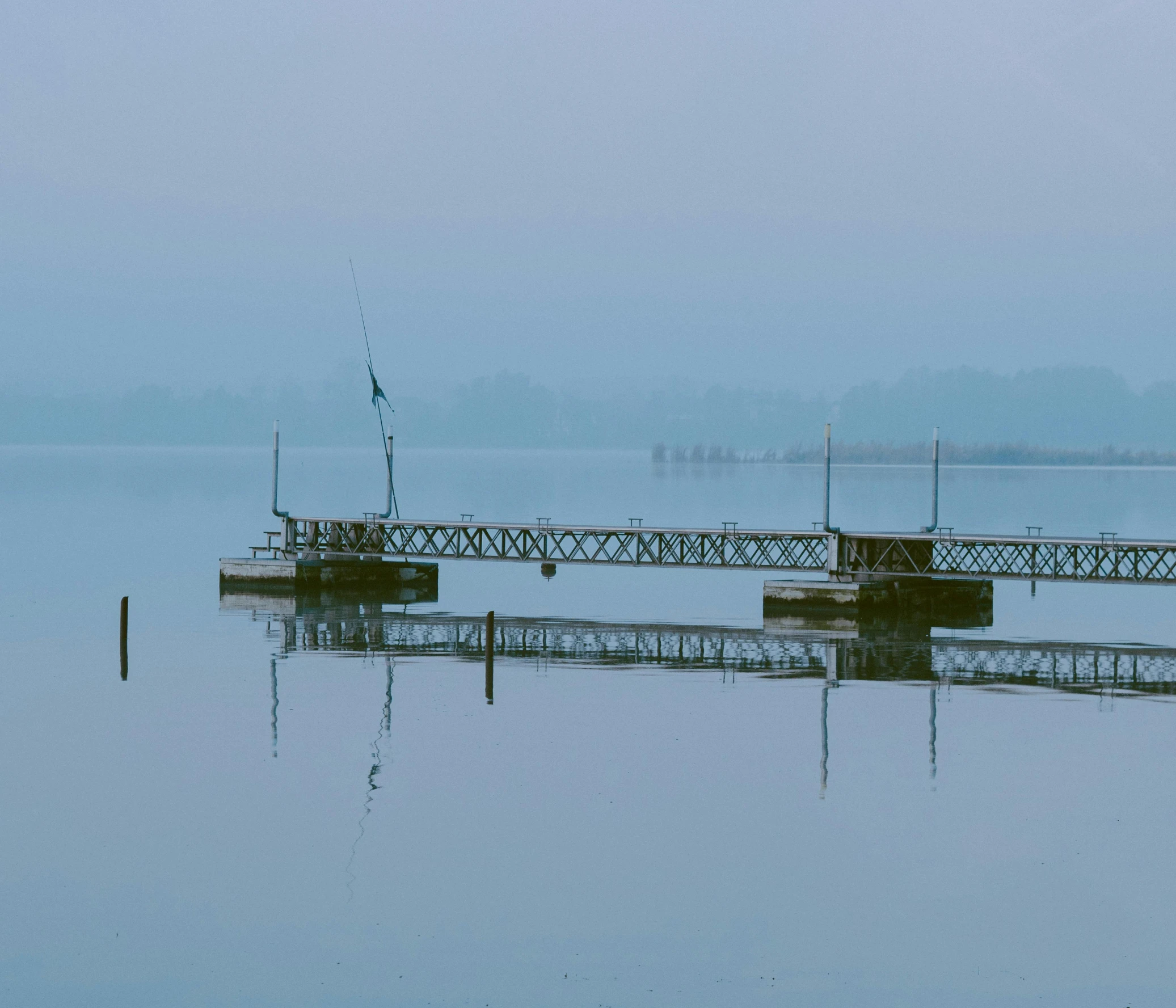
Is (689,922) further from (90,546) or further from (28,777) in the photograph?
(90,546)

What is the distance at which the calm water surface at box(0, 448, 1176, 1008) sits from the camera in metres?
23.2

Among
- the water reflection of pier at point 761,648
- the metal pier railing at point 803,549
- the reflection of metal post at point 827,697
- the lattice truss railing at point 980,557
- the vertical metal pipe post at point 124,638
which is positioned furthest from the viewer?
the metal pier railing at point 803,549

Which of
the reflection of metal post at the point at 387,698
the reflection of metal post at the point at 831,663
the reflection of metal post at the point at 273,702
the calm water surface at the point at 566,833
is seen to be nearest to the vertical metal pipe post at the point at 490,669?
the calm water surface at the point at 566,833

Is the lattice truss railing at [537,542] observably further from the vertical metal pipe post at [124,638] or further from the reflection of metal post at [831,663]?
the vertical metal pipe post at [124,638]

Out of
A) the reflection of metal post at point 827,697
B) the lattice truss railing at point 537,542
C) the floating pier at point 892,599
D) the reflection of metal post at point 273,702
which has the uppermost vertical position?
Result: the lattice truss railing at point 537,542

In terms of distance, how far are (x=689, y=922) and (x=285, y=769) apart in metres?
A: 13.2

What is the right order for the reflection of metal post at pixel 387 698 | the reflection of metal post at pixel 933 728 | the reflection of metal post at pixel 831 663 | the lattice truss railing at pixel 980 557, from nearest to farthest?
1. the reflection of metal post at pixel 933 728
2. the reflection of metal post at pixel 387 698
3. the reflection of metal post at pixel 831 663
4. the lattice truss railing at pixel 980 557

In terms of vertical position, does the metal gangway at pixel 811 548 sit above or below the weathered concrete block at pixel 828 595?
above

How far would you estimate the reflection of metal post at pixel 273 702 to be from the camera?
39156 mm

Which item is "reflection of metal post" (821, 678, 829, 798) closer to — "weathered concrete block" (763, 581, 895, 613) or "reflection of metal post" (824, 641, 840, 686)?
"reflection of metal post" (824, 641, 840, 686)

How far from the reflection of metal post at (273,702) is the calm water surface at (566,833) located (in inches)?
6.1

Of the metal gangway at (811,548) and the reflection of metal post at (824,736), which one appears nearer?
the reflection of metal post at (824,736)

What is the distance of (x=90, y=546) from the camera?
10975 cm

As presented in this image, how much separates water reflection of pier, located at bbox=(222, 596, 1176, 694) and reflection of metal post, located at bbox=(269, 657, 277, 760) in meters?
3.44
